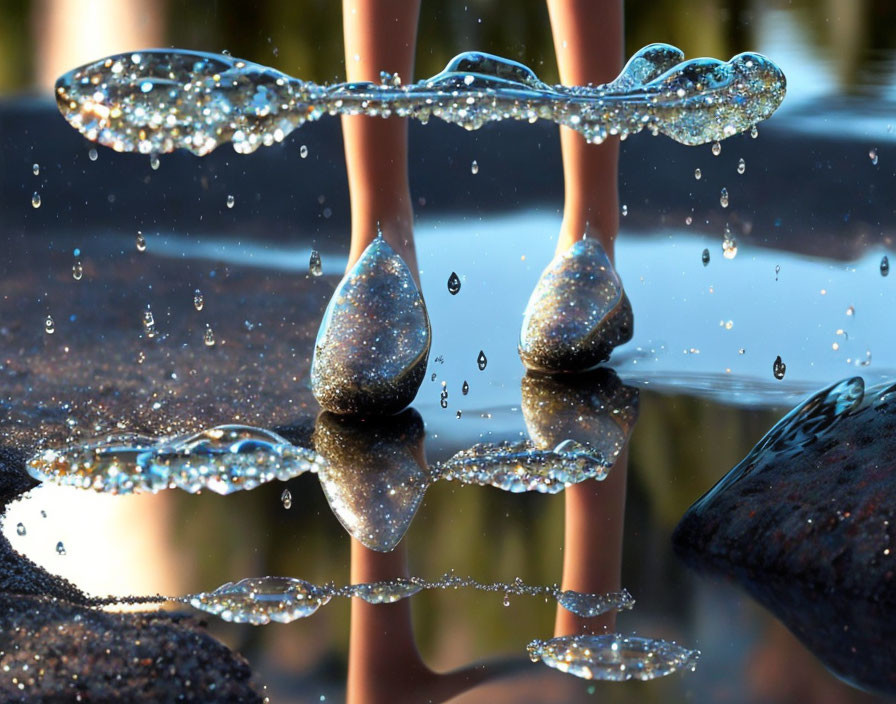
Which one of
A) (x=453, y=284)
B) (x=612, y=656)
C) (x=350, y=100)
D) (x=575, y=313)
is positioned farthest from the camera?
(x=453, y=284)

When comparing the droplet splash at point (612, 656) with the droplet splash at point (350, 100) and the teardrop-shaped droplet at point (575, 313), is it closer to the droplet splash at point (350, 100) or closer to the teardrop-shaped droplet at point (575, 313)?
the droplet splash at point (350, 100)

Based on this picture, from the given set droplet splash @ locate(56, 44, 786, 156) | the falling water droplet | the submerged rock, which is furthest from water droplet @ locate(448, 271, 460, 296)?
the submerged rock

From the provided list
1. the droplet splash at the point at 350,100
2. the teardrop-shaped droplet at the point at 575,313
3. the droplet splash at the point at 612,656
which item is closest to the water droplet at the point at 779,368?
the teardrop-shaped droplet at the point at 575,313

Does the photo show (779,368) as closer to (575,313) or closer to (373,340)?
(575,313)

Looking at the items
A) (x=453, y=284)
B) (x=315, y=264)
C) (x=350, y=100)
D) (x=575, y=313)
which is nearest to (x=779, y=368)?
(x=575, y=313)

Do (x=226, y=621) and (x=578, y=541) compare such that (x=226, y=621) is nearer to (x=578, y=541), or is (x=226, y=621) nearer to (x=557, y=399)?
(x=578, y=541)

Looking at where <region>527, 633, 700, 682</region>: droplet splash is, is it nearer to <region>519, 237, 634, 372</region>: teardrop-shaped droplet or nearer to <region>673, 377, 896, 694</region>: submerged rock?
<region>673, 377, 896, 694</region>: submerged rock
